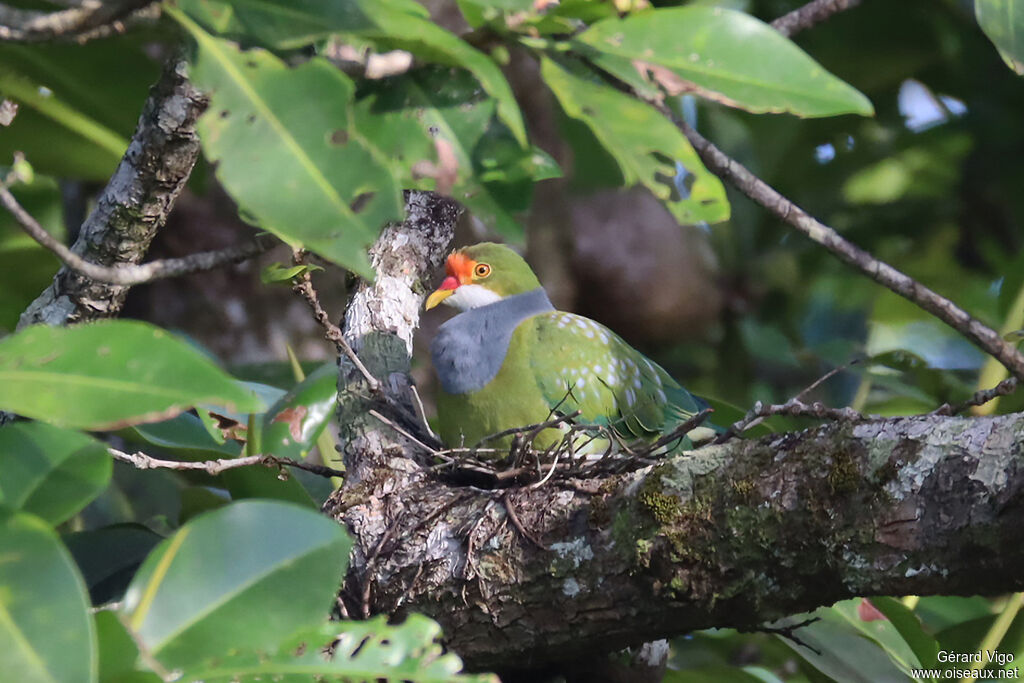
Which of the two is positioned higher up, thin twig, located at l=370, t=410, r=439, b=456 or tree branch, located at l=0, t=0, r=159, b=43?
tree branch, located at l=0, t=0, r=159, b=43

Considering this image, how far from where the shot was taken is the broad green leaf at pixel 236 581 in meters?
0.96

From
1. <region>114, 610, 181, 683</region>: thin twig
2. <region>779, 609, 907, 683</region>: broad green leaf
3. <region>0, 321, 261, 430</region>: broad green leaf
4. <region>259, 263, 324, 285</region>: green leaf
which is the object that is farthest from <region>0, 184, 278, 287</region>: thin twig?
<region>779, 609, 907, 683</region>: broad green leaf

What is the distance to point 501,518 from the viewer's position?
158 centimetres

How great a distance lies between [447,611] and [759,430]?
28.7 inches

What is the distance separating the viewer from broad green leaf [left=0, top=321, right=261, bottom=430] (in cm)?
86

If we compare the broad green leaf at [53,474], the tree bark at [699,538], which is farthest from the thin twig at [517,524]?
the broad green leaf at [53,474]

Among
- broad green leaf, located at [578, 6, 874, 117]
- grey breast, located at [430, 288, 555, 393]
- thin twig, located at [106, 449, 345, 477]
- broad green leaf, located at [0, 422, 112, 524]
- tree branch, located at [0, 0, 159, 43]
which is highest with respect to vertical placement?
tree branch, located at [0, 0, 159, 43]

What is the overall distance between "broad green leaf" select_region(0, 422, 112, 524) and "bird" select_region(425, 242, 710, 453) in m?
0.94

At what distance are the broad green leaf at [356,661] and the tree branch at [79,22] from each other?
21.7 inches

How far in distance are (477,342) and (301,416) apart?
47cm

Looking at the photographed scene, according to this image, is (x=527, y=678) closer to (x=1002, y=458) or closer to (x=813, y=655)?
(x=813, y=655)

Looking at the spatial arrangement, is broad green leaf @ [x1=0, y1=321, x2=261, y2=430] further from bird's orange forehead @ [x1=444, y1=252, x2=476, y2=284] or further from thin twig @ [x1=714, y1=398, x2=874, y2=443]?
bird's orange forehead @ [x1=444, y1=252, x2=476, y2=284]

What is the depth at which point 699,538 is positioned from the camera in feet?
4.50

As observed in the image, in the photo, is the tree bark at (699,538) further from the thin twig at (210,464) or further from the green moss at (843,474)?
the thin twig at (210,464)
